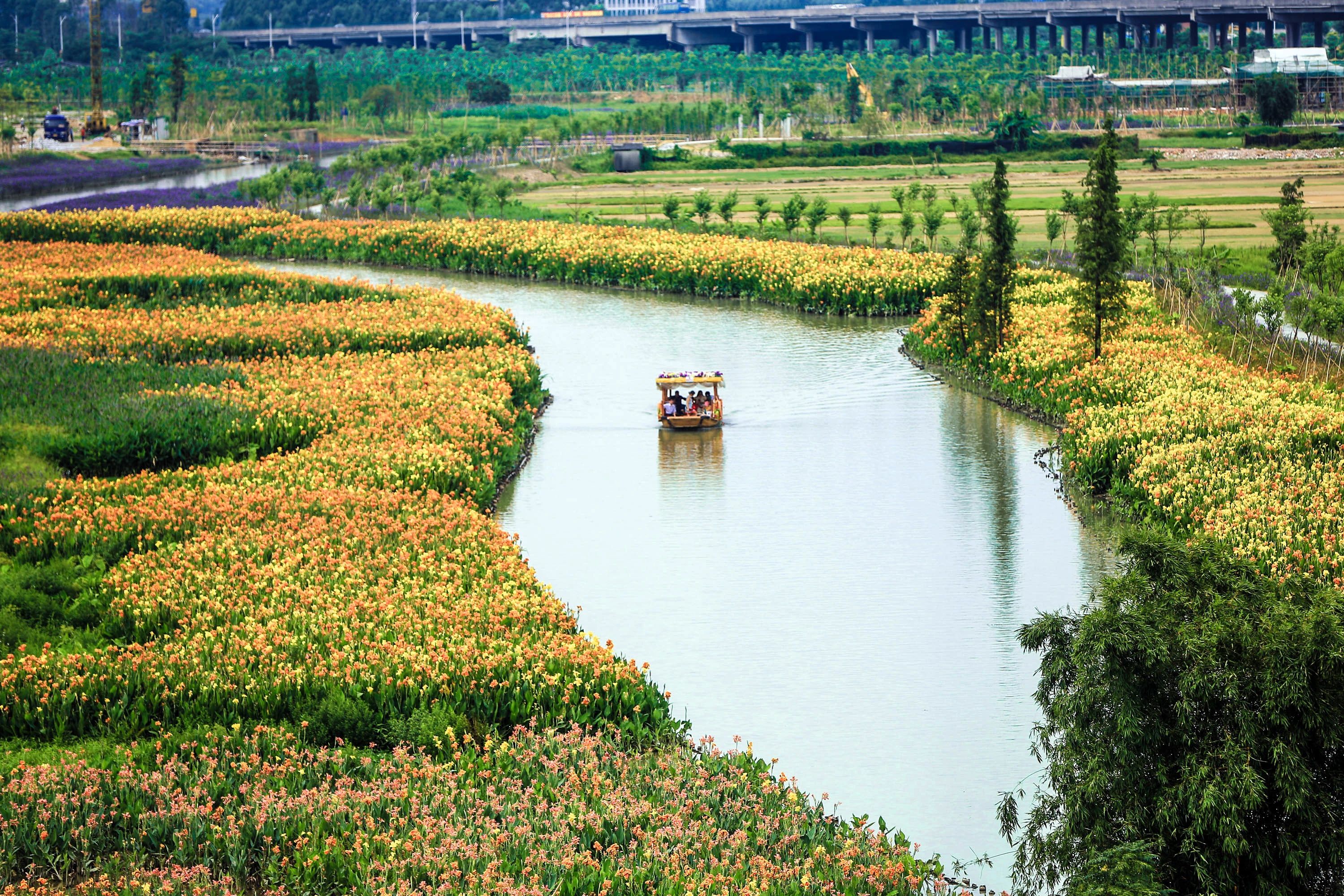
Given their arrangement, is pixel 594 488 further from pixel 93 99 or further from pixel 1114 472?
pixel 93 99

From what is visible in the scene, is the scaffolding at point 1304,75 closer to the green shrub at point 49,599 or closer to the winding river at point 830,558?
the winding river at point 830,558

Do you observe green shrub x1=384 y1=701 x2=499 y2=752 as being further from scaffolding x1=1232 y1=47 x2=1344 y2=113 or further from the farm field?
scaffolding x1=1232 y1=47 x2=1344 y2=113

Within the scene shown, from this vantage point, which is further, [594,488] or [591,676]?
[594,488]

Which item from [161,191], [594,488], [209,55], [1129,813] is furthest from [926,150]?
[209,55]

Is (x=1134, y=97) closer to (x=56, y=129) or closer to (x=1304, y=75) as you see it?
(x=1304, y=75)

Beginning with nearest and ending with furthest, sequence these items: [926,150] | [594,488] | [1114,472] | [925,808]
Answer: [925,808] < [1114,472] < [594,488] < [926,150]

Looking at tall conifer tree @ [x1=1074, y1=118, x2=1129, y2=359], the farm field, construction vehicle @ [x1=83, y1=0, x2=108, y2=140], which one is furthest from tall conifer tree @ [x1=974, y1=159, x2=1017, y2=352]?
construction vehicle @ [x1=83, y1=0, x2=108, y2=140]

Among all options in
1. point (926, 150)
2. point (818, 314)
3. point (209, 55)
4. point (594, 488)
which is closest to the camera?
point (594, 488)
